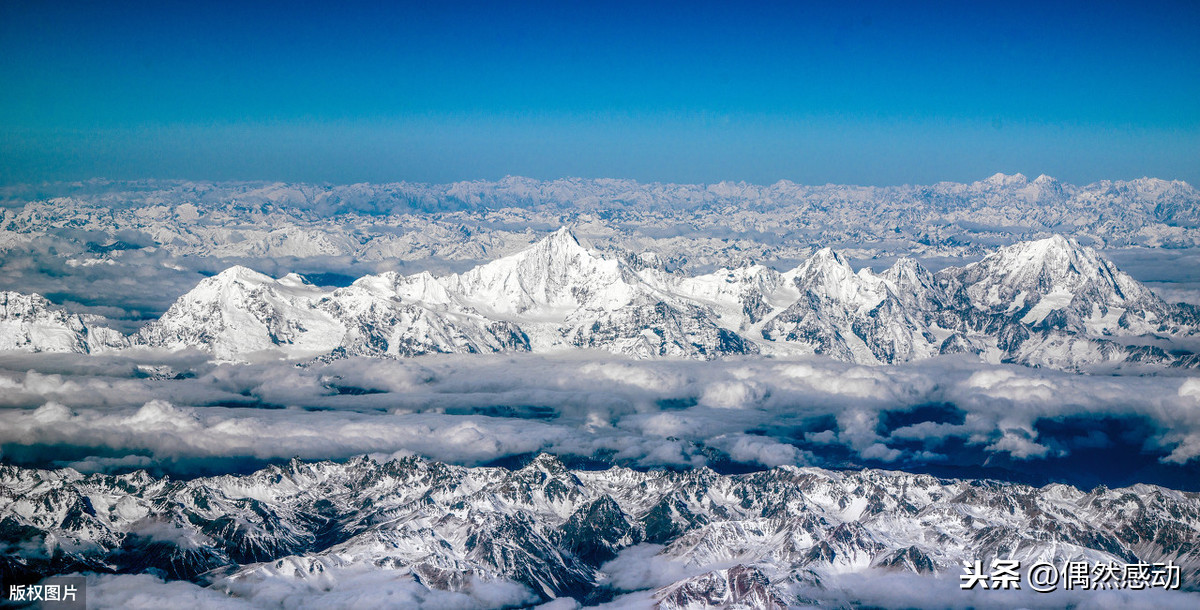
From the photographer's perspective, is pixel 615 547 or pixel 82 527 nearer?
pixel 82 527

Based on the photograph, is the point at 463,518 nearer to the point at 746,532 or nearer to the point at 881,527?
the point at 746,532

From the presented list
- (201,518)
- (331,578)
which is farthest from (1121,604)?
(201,518)

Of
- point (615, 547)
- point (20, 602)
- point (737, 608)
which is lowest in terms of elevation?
point (615, 547)

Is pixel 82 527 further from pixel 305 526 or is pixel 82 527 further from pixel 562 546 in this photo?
pixel 562 546

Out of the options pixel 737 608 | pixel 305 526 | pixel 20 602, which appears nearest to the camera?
pixel 20 602

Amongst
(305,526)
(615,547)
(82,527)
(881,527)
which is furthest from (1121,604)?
(82,527)

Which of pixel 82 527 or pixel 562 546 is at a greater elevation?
pixel 82 527

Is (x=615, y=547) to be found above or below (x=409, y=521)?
below

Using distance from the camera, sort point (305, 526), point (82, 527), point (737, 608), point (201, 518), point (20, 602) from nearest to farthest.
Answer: point (20, 602), point (737, 608), point (82, 527), point (201, 518), point (305, 526)

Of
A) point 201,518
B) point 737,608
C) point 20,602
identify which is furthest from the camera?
point 201,518
